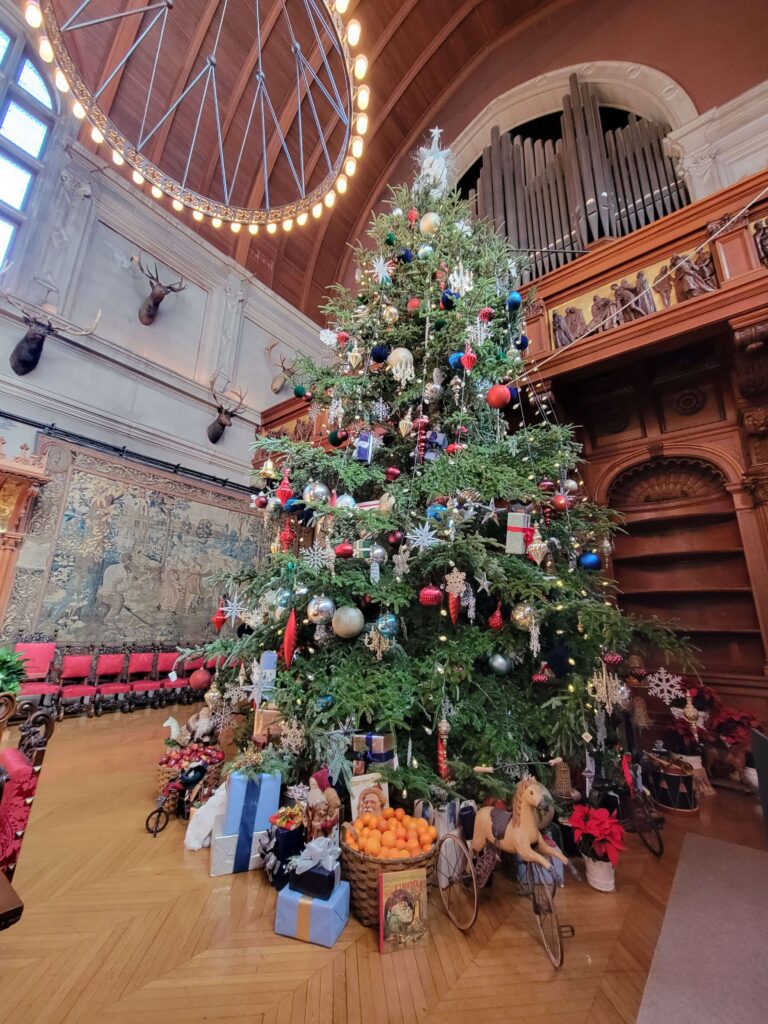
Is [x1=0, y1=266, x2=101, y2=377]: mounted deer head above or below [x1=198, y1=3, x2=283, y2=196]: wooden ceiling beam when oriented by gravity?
below

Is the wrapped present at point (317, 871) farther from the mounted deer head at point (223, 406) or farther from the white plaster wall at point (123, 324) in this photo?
the mounted deer head at point (223, 406)

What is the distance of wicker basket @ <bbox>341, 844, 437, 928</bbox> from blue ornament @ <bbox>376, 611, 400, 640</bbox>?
0.97m

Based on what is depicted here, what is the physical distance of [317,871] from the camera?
5.58 feet

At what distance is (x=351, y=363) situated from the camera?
3.35m

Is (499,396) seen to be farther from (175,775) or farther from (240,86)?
(240,86)

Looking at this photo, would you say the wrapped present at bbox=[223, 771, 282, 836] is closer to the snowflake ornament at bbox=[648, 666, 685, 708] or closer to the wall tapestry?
the snowflake ornament at bbox=[648, 666, 685, 708]

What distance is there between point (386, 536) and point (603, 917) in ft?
6.72

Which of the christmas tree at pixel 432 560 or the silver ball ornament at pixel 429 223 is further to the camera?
the silver ball ornament at pixel 429 223

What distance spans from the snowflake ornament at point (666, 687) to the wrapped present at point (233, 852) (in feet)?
8.91

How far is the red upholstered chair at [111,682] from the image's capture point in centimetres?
551

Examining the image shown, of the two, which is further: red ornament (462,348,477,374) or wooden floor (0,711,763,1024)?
red ornament (462,348,477,374)

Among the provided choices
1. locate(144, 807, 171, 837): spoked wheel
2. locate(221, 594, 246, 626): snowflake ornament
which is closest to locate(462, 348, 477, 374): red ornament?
locate(221, 594, 246, 626): snowflake ornament

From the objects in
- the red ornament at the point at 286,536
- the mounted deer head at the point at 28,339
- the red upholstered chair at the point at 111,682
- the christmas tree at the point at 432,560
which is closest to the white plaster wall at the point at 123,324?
the mounted deer head at the point at 28,339

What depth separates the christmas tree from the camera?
227 centimetres
